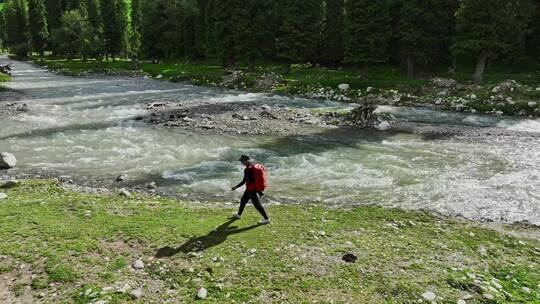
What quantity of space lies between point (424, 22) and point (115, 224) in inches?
2125

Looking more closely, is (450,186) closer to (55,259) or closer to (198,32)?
(55,259)

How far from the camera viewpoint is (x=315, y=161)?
24531 mm

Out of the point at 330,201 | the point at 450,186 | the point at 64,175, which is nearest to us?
the point at 330,201

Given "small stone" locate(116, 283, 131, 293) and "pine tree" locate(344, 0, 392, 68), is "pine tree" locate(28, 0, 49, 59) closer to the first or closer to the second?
"pine tree" locate(344, 0, 392, 68)

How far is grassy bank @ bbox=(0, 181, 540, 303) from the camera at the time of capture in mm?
10508

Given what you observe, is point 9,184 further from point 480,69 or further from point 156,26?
point 156,26

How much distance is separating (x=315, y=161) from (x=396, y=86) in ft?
103

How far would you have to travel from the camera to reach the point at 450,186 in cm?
1986

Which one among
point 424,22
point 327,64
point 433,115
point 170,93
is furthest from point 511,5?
point 170,93

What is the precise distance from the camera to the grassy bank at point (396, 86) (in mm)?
42625

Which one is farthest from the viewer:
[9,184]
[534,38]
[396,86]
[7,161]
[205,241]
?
[534,38]

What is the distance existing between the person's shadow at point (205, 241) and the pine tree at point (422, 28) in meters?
49.9

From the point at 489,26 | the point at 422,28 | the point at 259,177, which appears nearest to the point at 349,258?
the point at 259,177

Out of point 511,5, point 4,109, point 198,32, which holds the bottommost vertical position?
point 4,109
